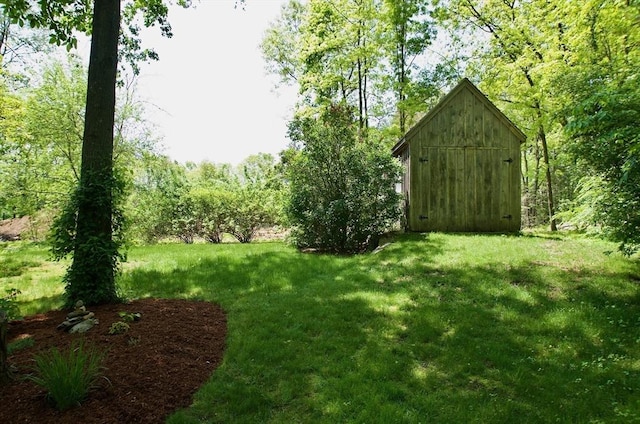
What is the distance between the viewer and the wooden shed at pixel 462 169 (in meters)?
11.1

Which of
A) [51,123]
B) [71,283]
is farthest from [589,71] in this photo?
[51,123]

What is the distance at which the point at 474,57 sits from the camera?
645 inches

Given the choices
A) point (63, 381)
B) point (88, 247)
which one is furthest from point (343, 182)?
point (63, 381)

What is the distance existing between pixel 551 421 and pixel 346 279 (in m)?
4.27

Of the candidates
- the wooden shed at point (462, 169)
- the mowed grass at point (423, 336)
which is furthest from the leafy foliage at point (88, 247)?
the wooden shed at point (462, 169)

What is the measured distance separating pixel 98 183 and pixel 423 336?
4847 millimetres

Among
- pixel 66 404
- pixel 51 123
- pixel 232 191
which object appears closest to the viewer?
pixel 66 404

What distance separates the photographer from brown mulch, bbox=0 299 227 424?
9.09ft

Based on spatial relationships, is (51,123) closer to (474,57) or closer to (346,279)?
(346,279)

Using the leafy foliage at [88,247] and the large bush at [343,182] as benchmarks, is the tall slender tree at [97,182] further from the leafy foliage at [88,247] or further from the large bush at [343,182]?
the large bush at [343,182]

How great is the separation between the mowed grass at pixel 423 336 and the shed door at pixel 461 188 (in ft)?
9.76

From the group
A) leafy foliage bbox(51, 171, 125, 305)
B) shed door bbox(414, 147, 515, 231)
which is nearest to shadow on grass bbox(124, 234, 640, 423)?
leafy foliage bbox(51, 171, 125, 305)

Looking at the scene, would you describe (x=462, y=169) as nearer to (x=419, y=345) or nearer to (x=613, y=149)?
(x=613, y=149)

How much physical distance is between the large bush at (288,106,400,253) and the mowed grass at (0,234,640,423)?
2.19 m
